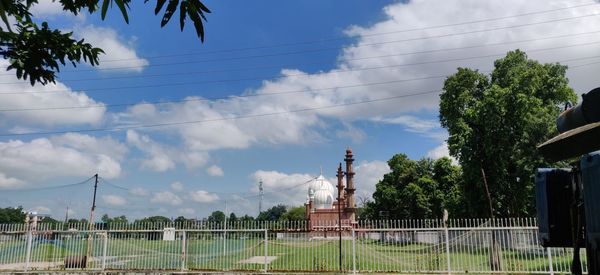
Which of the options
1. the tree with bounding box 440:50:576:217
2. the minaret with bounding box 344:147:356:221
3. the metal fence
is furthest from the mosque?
the metal fence

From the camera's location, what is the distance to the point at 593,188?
252 centimetres

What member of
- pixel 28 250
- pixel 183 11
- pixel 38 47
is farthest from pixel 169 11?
pixel 28 250

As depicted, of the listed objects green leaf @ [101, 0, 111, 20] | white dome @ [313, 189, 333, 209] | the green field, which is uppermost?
white dome @ [313, 189, 333, 209]

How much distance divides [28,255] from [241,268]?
25.7ft

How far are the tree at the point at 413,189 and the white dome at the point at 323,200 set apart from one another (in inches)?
231

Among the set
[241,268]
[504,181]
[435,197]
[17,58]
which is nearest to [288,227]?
[241,268]

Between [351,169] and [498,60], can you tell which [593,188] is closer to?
[498,60]

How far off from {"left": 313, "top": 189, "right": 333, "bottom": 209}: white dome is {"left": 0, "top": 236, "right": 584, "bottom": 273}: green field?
50788 millimetres

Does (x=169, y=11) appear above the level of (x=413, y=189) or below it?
below

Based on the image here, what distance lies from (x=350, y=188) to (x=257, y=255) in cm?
4196

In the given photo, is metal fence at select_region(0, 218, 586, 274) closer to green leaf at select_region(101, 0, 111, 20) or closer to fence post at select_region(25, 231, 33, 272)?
fence post at select_region(25, 231, 33, 272)

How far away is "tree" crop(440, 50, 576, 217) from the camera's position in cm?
2606

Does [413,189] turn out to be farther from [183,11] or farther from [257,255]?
[183,11]

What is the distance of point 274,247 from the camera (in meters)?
16.6
